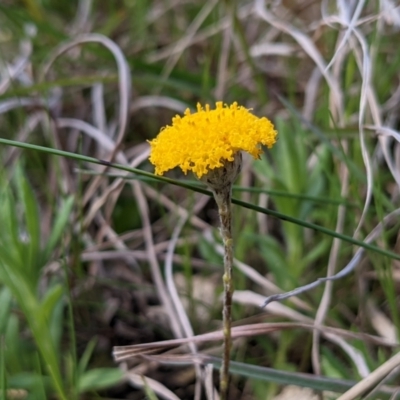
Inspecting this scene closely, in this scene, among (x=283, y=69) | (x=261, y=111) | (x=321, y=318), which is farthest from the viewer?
(x=283, y=69)

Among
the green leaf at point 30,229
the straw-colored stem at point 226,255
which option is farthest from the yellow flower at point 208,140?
the green leaf at point 30,229

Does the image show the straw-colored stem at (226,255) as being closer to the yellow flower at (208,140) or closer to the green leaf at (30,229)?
the yellow flower at (208,140)

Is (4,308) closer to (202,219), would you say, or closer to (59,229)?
(59,229)

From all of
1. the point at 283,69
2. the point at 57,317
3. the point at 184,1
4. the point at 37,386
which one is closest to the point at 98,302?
the point at 57,317

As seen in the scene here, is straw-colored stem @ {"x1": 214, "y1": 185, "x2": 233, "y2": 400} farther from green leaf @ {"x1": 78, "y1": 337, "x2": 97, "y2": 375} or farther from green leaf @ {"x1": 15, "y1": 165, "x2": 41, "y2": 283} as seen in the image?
green leaf @ {"x1": 15, "y1": 165, "x2": 41, "y2": 283}

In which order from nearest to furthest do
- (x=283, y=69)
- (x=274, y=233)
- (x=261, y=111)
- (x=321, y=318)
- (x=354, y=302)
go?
(x=321, y=318), (x=354, y=302), (x=274, y=233), (x=261, y=111), (x=283, y=69)

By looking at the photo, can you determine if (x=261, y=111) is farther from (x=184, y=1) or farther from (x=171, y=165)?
(x=171, y=165)

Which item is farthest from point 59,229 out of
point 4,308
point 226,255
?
point 226,255

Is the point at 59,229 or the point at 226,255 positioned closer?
the point at 226,255
